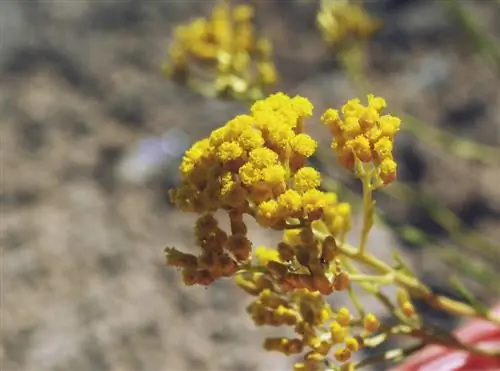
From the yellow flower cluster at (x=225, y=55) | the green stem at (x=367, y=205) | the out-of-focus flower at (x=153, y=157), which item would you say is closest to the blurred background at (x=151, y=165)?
the out-of-focus flower at (x=153, y=157)

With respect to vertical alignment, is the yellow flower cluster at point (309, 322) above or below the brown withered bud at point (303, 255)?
below

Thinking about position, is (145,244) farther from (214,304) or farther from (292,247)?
(292,247)

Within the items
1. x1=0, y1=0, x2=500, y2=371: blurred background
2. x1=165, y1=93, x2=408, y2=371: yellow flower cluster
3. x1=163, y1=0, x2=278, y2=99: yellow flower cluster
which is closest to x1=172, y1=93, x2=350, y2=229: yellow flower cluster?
x1=165, y1=93, x2=408, y2=371: yellow flower cluster

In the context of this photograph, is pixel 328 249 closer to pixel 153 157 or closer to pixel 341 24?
pixel 341 24

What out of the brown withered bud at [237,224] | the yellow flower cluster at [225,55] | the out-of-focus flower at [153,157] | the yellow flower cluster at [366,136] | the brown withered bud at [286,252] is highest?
the out-of-focus flower at [153,157]

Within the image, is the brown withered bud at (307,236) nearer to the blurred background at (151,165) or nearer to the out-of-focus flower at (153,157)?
the blurred background at (151,165)

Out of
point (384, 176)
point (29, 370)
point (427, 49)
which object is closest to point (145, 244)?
point (29, 370)

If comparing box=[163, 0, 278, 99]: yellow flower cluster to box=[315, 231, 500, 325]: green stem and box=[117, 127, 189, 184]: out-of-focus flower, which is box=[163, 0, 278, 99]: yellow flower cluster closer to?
box=[315, 231, 500, 325]: green stem

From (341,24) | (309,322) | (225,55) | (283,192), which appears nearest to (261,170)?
(283,192)

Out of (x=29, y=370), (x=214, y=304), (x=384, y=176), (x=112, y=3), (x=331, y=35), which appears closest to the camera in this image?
(x=384, y=176)
